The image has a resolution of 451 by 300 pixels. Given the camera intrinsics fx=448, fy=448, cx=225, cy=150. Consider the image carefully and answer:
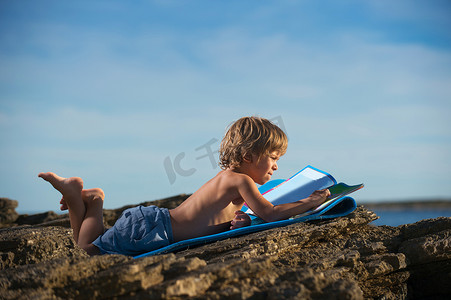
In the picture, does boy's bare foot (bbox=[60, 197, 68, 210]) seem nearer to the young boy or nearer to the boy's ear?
the young boy

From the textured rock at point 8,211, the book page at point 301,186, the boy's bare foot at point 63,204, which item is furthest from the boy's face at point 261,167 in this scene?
the textured rock at point 8,211

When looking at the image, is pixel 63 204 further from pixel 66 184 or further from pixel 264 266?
pixel 264 266

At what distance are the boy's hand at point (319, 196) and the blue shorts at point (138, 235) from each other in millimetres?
1321

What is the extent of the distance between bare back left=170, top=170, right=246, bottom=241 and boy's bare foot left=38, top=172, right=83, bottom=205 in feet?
2.96

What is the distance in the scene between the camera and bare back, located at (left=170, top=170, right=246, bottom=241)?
3.98 metres

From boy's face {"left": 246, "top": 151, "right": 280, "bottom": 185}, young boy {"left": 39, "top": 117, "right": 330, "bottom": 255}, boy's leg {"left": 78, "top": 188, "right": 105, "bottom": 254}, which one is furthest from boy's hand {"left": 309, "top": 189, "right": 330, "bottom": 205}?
boy's leg {"left": 78, "top": 188, "right": 105, "bottom": 254}

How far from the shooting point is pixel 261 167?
412 cm

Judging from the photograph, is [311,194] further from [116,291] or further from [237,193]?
[116,291]

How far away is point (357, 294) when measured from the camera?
92.4 inches

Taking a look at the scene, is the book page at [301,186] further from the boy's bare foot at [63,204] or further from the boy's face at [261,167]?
the boy's bare foot at [63,204]

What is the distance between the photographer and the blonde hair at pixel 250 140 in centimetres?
408

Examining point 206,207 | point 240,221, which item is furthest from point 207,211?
point 240,221

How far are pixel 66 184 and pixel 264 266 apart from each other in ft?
7.65

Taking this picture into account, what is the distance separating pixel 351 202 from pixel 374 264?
70 centimetres
